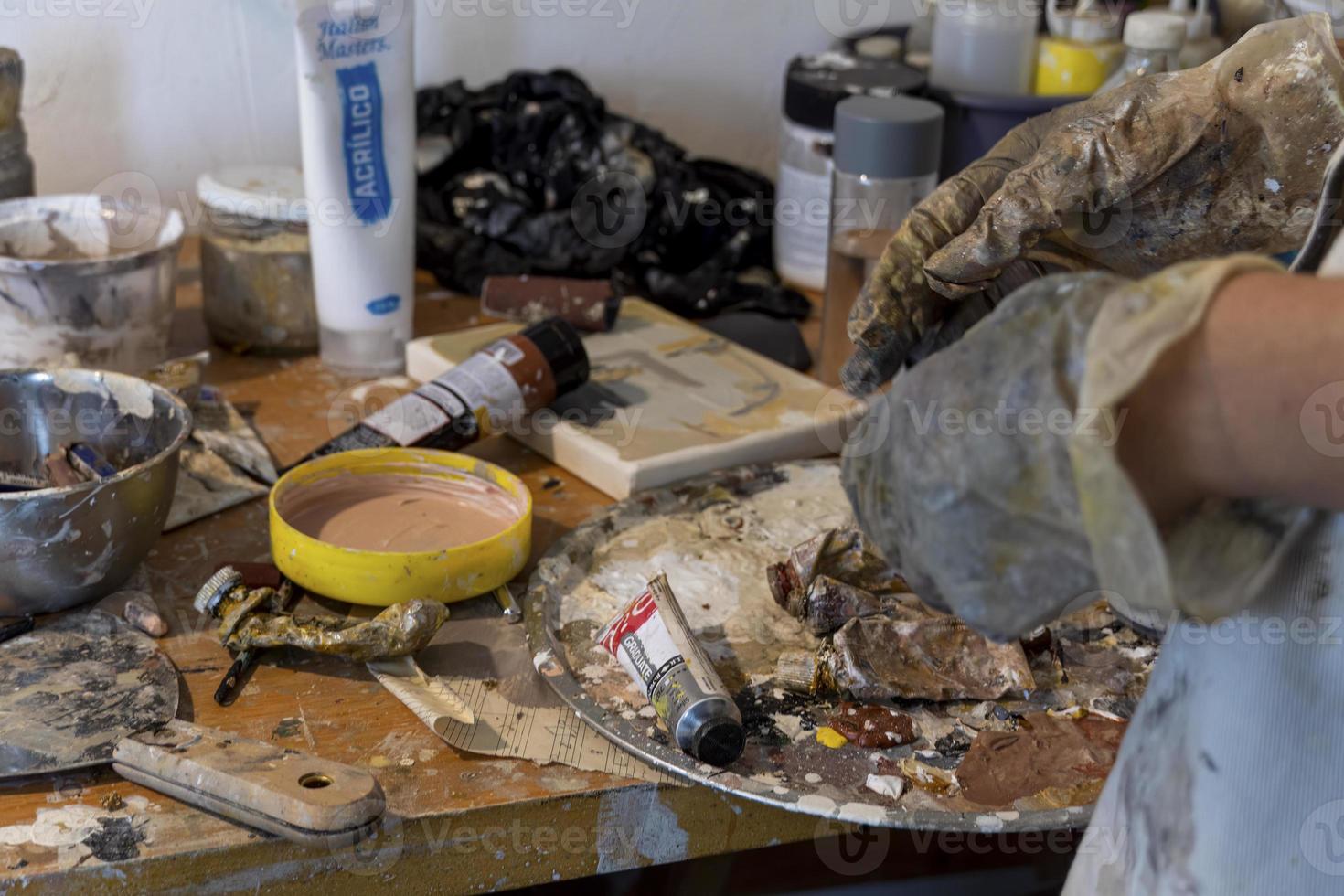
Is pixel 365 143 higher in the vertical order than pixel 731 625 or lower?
higher

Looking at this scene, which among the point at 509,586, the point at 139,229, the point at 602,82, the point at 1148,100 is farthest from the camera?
the point at 602,82

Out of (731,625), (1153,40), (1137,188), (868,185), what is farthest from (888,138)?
(731,625)

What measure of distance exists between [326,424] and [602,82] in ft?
2.63

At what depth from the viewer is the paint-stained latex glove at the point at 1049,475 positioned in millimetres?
477

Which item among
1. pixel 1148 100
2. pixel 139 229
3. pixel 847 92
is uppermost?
pixel 1148 100

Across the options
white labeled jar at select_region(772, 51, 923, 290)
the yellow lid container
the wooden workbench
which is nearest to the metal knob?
the wooden workbench

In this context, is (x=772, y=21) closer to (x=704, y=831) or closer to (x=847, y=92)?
(x=847, y=92)

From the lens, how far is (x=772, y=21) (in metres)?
1.91

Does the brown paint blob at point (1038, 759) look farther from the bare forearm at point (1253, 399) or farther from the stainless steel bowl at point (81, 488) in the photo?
the stainless steel bowl at point (81, 488)

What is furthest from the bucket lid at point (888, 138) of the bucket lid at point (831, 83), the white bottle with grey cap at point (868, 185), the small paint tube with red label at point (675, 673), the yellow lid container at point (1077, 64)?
the small paint tube with red label at point (675, 673)

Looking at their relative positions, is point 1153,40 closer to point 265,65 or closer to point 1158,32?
point 1158,32

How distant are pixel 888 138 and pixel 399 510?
2.18 ft

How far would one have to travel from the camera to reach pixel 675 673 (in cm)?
86

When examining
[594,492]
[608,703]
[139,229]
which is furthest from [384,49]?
[608,703]
